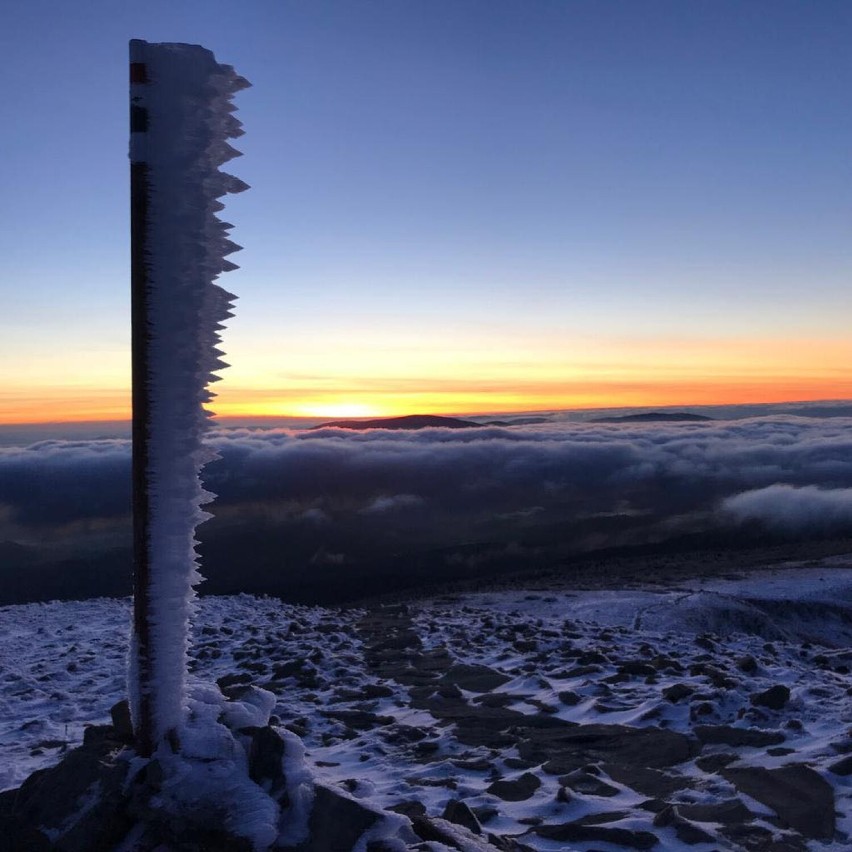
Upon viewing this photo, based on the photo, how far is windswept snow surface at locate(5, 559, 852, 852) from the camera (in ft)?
18.1

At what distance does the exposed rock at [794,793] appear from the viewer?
520 cm

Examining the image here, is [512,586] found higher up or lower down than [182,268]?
lower down

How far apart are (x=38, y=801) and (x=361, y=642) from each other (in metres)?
8.36

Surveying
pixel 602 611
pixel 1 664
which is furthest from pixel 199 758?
pixel 602 611

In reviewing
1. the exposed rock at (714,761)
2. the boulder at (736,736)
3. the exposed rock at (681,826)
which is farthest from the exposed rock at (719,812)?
the boulder at (736,736)

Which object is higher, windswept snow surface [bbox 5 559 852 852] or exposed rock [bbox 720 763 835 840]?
exposed rock [bbox 720 763 835 840]

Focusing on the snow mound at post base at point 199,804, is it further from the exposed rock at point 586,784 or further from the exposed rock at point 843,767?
the exposed rock at point 843,767

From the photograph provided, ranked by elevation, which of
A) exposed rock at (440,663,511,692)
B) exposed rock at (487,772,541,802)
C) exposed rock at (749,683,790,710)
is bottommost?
exposed rock at (440,663,511,692)

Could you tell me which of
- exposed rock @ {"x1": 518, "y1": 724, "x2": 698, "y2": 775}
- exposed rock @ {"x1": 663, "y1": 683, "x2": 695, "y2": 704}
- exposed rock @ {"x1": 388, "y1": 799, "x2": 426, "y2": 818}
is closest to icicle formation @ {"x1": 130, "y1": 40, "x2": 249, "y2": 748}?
exposed rock @ {"x1": 388, "y1": 799, "x2": 426, "y2": 818}

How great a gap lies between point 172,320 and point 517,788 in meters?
4.68

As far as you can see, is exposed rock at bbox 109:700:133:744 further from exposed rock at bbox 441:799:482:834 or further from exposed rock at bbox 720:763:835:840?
exposed rock at bbox 720:763:835:840

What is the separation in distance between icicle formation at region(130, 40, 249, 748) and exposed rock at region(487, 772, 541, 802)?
283cm

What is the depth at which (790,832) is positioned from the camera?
16.7 ft

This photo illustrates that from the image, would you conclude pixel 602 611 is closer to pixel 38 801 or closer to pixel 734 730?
pixel 734 730
